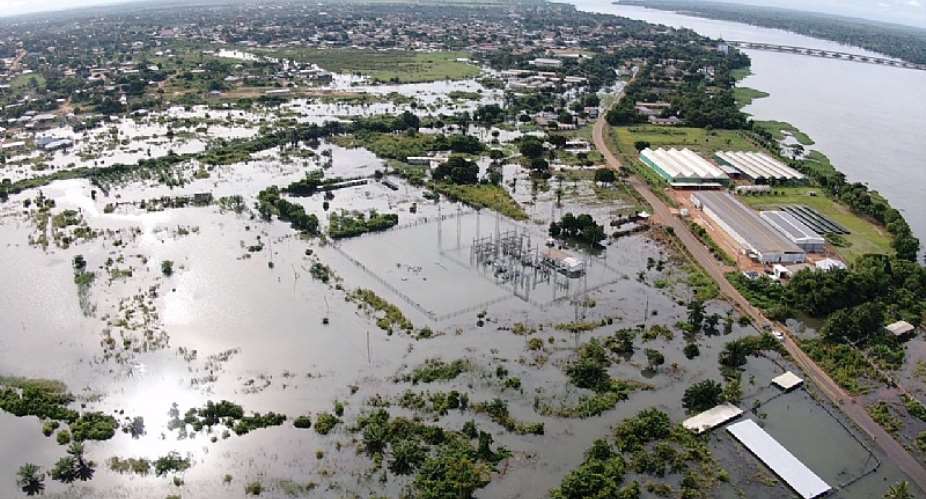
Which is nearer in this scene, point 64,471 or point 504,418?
point 64,471

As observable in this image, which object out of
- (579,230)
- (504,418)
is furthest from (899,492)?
(579,230)

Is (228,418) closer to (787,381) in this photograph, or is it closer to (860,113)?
(787,381)

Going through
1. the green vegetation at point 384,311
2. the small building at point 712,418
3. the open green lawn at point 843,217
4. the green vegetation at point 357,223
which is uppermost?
the green vegetation at point 357,223

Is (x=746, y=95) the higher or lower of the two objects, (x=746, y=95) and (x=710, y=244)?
the higher

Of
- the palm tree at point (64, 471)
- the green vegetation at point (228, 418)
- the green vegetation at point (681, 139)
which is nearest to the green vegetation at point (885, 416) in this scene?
the green vegetation at point (228, 418)

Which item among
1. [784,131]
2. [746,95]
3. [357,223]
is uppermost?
[746,95]

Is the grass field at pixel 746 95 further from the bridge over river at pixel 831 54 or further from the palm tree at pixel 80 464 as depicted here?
the palm tree at pixel 80 464

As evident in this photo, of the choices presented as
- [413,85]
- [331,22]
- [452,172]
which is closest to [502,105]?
[413,85]
